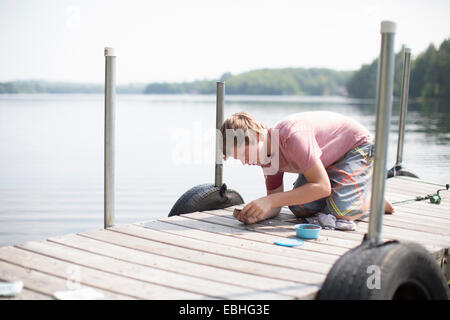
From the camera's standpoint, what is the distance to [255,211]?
119 inches

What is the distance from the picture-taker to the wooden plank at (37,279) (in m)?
2.02

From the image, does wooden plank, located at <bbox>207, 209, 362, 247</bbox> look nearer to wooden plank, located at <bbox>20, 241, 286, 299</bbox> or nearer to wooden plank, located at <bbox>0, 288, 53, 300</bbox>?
wooden plank, located at <bbox>20, 241, 286, 299</bbox>

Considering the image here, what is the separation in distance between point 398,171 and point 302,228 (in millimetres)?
2931

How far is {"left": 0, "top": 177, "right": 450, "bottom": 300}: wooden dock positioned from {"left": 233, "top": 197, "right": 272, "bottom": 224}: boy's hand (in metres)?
0.05

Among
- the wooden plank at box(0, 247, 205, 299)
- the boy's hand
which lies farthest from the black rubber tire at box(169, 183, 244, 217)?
the wooden plank at box(0, 247, 205, 299)

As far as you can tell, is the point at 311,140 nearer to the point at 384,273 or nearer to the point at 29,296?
the point at 384,273

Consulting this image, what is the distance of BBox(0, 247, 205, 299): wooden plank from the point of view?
202 centimetres

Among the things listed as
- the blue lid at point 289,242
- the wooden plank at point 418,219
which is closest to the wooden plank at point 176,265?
the blue lid at point 289,242

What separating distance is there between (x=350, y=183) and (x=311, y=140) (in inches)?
18.6

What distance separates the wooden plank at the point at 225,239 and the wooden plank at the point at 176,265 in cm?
35

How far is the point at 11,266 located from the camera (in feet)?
7.57

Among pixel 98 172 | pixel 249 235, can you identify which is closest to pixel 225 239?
pixel 249 235
